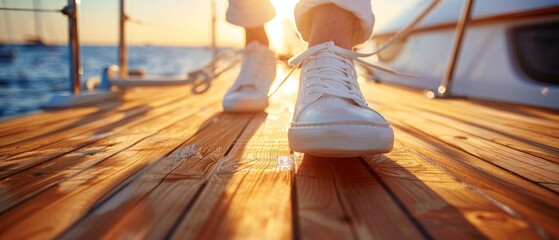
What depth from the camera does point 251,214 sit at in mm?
476

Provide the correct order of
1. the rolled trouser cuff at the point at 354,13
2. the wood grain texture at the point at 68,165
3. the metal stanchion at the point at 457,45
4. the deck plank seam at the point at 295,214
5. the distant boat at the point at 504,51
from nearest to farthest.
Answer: the deck plank seam at the point at 295,214 < the wood grain texture at the point at 68,165 < the rolled trouser cuff at the point at 354,13 < the distant boat at the point at 504,51 < the metal stanchion at the point at 457,45

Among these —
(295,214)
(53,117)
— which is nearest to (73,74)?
(53,117)

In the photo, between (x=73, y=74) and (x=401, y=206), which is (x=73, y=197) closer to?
(x=401, y=206)

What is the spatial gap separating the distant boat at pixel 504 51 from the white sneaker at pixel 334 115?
5.90ft

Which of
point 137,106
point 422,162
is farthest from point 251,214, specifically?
point 137,106

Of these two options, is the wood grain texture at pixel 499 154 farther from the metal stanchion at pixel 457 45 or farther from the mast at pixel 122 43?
the mast at pixel 122 43

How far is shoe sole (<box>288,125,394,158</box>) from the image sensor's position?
635mm

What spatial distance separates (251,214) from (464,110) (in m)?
1.67

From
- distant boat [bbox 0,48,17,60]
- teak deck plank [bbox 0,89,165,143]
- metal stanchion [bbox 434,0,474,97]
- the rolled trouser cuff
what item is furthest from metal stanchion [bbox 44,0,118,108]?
distant boat [bbox 0,48,17,60]

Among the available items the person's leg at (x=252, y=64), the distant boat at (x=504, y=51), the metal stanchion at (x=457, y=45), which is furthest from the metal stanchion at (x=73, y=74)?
the distant boat at (x=504, y=51)

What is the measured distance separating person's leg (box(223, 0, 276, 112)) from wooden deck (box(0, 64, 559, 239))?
0.32 m

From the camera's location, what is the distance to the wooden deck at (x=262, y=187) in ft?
1.45

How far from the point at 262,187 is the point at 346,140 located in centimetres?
18

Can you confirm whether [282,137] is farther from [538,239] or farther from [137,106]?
[137,106]
